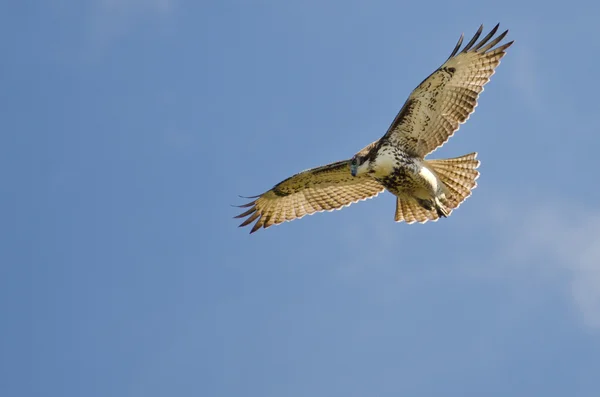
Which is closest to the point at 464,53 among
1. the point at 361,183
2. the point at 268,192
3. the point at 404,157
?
the point at 404,157

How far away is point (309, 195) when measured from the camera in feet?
48.6

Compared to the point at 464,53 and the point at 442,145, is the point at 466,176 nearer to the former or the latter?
the point at 442,145

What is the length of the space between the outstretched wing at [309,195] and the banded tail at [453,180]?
0.75 metres

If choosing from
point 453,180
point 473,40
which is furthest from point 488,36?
point 453,180

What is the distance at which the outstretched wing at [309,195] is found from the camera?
47.2ft

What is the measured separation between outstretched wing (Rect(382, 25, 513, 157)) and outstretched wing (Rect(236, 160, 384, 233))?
115cm

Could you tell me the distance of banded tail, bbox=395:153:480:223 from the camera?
44.6ft

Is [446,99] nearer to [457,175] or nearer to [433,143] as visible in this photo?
[433,143]

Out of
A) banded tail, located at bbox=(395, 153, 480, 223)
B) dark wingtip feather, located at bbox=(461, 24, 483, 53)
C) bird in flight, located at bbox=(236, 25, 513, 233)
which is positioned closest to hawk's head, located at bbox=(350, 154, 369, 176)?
bird in flight, located at bbox=(236, 25, 513, 233)

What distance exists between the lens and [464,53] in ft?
43.2

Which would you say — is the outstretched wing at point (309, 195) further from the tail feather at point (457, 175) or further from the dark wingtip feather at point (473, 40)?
the dark wingtip feather at point (473, 40)

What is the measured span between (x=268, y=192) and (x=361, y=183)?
1.28 m

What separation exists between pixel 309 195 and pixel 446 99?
2.56 m

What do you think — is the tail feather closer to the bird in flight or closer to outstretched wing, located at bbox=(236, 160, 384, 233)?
the bird in flight
